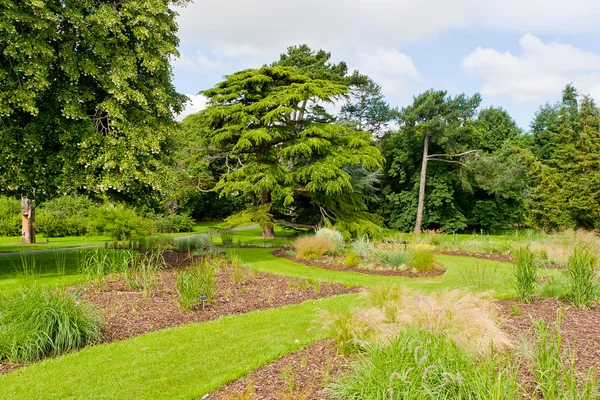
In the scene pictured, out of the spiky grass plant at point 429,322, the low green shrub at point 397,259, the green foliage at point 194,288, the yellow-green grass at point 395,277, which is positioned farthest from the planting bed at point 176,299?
the low green shrub at point 397,259

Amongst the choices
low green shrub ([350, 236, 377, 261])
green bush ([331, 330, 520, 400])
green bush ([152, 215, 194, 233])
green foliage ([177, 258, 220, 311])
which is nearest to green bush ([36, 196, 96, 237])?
green bush ([152, 215, 194, 233])

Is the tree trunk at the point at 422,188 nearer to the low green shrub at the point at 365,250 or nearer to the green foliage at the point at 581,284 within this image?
the low green shrub at the point at 365,250

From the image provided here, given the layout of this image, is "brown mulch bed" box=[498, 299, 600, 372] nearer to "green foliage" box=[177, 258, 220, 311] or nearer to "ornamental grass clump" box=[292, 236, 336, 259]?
"green foliage" box=[177, 258, 220, 311]

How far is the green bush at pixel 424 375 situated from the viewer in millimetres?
2764

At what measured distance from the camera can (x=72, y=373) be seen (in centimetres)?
406

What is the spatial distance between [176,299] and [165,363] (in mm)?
2436

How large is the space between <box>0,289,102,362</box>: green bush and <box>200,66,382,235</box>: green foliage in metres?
12.2

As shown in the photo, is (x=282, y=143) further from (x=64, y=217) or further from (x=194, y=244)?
(x=64, y=217)

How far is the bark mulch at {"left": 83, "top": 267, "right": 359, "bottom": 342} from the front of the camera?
5719mm

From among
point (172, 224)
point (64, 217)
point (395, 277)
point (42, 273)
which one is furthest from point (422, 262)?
point (64, 217)

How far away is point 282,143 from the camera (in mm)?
19750

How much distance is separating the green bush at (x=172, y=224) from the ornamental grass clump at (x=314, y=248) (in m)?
14.9

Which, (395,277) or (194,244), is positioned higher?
(194,244)

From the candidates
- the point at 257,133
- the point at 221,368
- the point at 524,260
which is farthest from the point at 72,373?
the point at 257,133
